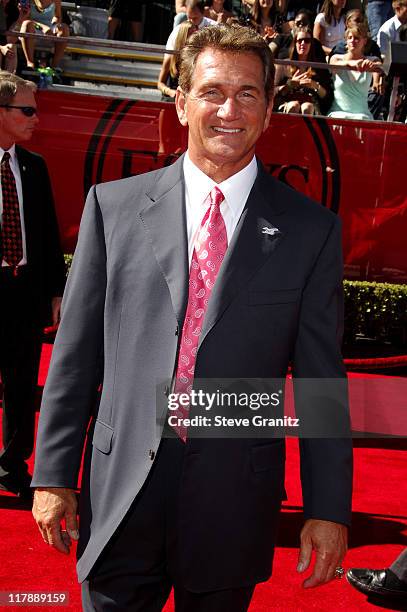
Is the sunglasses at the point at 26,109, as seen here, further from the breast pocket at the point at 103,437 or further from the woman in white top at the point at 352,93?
the woman in white top at the point at 352,93

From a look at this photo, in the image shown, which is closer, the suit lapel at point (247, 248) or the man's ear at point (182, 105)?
the suit lapel at point (247, 248)

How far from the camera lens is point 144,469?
2369mm

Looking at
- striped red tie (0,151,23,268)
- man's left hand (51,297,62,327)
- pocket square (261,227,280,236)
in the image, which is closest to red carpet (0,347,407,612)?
Answer: man's left hand (51,297,62,327)

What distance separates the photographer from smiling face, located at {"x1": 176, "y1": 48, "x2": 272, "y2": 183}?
244 cm

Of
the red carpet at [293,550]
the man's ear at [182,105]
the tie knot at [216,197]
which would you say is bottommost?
the red carpet at [293,550]

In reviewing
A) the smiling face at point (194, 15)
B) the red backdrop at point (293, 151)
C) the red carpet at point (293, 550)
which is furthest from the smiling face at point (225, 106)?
the smiling face at point (194, 15)

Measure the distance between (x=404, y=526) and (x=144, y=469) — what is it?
10.3ft

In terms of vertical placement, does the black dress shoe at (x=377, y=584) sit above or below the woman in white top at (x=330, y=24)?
below

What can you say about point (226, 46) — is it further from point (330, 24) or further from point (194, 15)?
point (330, 24)

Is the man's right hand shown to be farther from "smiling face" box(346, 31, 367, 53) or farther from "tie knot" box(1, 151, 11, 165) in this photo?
"smiling face" box(346, 31, 367, 53)

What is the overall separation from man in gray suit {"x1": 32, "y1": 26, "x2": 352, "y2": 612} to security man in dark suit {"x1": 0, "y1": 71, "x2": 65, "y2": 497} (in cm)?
269

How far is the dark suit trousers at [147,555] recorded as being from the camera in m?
2.38

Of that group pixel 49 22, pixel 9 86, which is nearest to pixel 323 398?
pixel 9 86

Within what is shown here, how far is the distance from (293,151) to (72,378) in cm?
735
